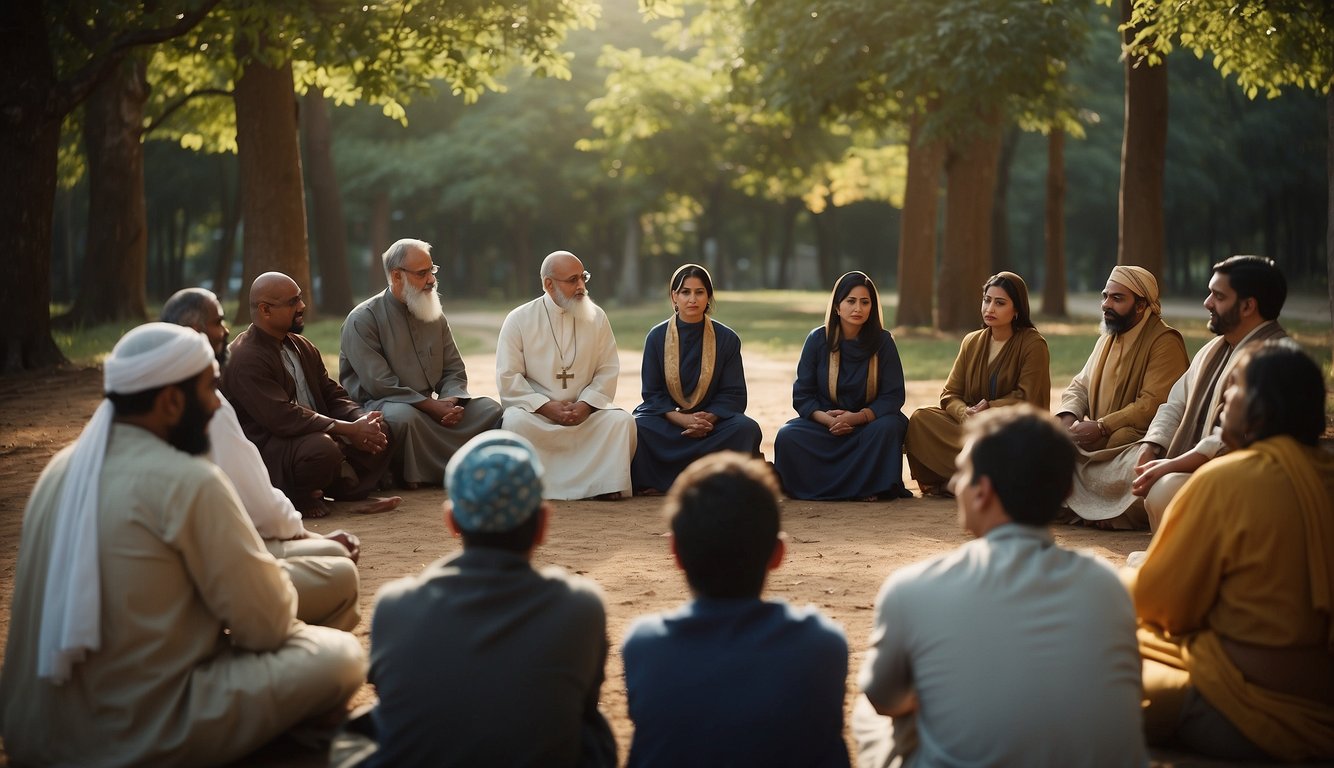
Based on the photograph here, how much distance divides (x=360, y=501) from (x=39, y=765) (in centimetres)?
514

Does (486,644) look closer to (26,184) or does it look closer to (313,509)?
(313,509)

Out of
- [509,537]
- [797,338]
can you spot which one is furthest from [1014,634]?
[797,338]

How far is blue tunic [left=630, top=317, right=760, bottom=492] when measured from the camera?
9.46 m

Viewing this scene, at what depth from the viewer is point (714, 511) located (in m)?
3.29

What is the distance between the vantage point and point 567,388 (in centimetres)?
979

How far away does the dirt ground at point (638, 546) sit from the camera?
19.7 feet

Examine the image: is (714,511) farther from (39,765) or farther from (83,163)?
(83,163)

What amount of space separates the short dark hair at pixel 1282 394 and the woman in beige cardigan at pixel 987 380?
5.04 metres

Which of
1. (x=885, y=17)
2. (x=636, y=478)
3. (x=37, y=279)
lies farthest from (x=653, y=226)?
(x=636, y=478)

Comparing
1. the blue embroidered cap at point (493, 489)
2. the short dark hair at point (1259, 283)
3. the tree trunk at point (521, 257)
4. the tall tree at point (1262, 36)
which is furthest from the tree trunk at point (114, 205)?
the tree trunk at point (521, 257)

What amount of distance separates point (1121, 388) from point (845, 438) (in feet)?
6.35

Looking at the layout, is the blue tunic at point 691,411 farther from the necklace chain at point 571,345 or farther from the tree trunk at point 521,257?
the tree trunk at point 521,257

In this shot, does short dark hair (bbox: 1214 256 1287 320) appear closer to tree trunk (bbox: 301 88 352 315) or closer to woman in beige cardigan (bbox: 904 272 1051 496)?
woman in beige cardigan (bbox: 904 272 1051 496)

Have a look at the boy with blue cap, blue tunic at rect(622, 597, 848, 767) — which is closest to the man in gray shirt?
blue tunic at rect(622, 597, 848, 767)
